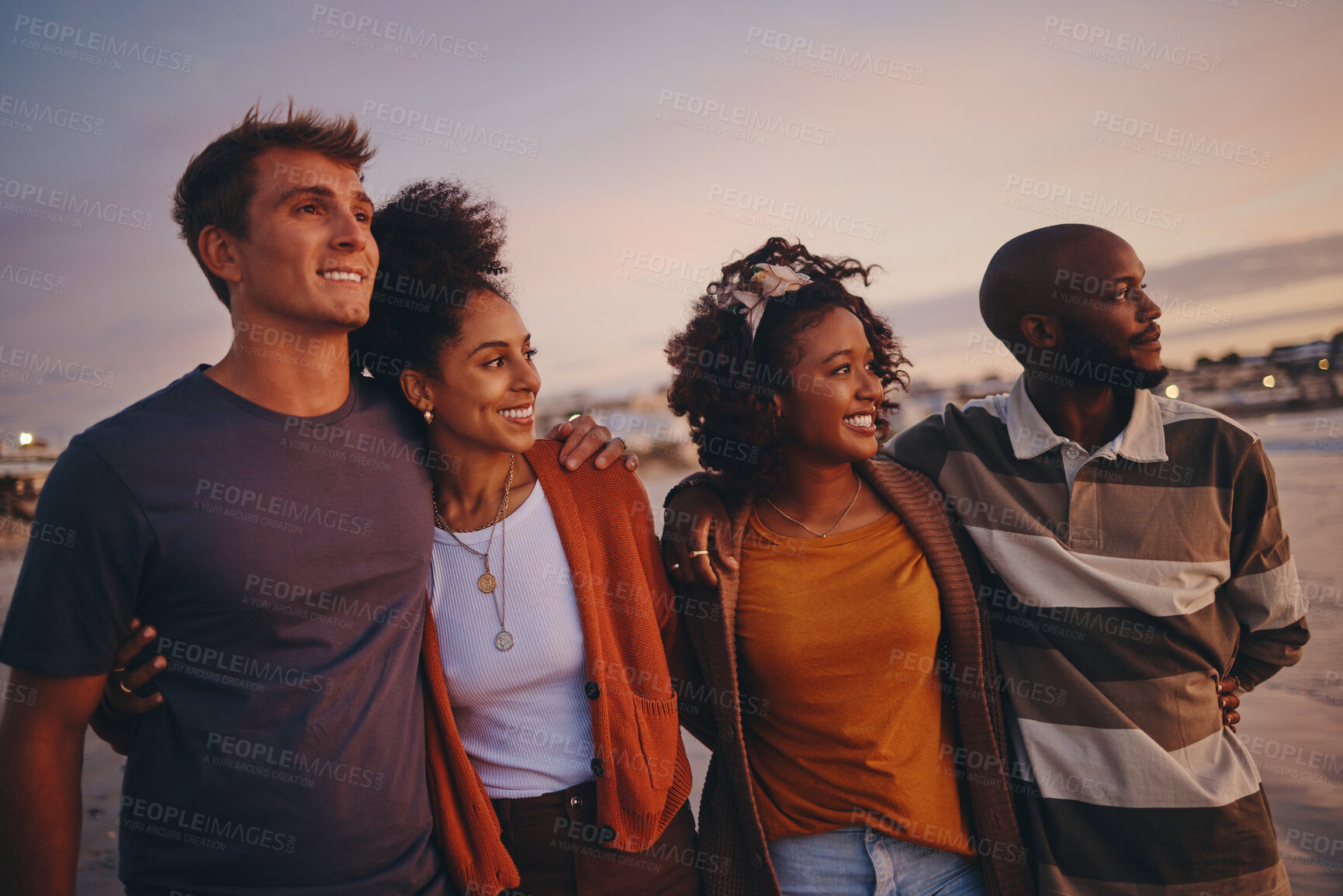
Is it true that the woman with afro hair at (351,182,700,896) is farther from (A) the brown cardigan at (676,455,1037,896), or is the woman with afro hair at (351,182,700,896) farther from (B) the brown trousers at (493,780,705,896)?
(A) the brown cardigan at (676,455,1037,896)

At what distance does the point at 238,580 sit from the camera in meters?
2.01

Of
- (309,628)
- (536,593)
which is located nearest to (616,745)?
(536,593)

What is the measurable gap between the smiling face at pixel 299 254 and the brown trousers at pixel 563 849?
1.46 meters

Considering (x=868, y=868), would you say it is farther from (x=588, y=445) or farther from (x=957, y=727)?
(x=588, y=445)

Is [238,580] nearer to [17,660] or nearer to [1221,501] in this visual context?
[17,660]

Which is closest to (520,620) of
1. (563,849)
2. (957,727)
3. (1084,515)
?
(563,849)

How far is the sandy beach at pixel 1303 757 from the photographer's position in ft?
13.3

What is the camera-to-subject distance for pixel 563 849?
229cm

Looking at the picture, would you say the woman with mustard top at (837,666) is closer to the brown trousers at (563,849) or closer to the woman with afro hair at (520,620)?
A: the woman with afro hair at (520,620)

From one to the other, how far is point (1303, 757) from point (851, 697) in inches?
161

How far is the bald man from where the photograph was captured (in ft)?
7.66

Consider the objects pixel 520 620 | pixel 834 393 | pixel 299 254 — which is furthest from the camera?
pixel 834 393

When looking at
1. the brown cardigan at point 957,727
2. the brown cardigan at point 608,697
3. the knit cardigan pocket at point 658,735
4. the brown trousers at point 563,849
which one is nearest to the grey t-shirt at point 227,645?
the brown cardigan at point 608,697

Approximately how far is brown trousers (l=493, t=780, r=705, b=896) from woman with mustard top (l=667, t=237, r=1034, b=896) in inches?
14.7
